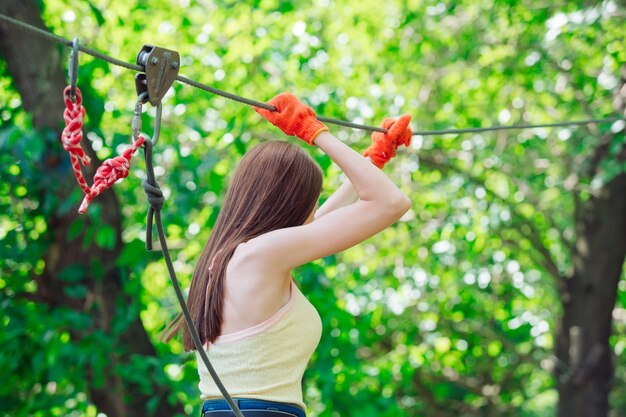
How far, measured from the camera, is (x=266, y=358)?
174 centimetres

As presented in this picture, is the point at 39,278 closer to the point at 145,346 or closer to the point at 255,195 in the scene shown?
the point at 145,346

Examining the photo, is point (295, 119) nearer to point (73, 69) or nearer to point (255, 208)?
point (255, 208)

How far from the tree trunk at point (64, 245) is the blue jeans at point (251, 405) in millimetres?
1666

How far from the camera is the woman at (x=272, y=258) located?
1.72m

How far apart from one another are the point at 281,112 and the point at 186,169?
5.63ft

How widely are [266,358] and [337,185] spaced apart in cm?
298

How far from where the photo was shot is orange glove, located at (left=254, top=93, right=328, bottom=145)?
186cm

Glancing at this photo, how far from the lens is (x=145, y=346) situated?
12.0 feet

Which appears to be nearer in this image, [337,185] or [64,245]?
[64,245]

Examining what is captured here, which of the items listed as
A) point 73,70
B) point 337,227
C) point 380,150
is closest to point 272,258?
point 337,227

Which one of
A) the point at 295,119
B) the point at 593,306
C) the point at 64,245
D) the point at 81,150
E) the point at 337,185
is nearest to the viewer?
the point at 81,150

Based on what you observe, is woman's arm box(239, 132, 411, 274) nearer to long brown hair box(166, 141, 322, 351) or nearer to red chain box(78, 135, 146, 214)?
long brown hair box(166, 141, 322, 351)

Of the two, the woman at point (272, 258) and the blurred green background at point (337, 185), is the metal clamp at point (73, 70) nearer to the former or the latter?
the woman at point (272, 258)

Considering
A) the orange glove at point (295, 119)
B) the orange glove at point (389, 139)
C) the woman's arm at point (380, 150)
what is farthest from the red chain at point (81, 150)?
the orange glove at point (389, 139)
